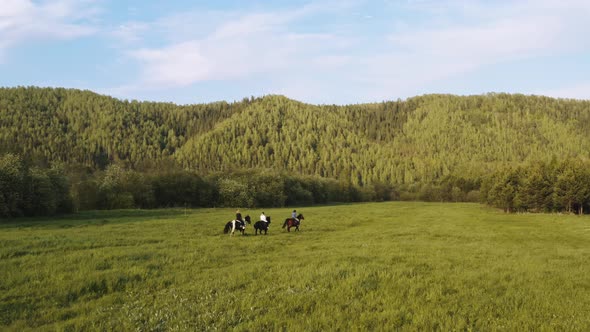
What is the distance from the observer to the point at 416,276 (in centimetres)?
1465

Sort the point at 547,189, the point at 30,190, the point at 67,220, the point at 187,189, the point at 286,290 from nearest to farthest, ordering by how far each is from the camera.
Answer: the point at 286,290 < the point at 67,220 < the point at 30,190 < the point at 547,189 < the point at 187,189

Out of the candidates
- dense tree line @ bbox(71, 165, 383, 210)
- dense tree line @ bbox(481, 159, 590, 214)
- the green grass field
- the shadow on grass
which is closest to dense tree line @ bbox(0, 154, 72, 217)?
the shadow on grass

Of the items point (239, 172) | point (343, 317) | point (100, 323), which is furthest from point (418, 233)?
point (239, 172)

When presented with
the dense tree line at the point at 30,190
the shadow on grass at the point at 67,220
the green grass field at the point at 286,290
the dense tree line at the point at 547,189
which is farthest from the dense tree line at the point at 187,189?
the dense tree line at the point at 547,189

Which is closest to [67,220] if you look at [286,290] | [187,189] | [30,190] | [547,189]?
[30,190]

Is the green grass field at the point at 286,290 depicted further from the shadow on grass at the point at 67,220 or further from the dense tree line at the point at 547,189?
the dense tree line at the point at 547,189

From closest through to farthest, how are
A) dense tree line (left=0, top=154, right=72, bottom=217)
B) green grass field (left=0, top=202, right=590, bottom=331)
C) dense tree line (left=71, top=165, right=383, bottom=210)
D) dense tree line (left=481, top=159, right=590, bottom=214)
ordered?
1. green grass field (left=0, top=202, right=590, bottom=331)
2. dense tree line (left=0, top=154, right=72, bottom=217)
3. dense tree line (left=71, top=165, right=383, bottom=210)
4. dense tree line (left=481, top=159, right=590, bottom=214)

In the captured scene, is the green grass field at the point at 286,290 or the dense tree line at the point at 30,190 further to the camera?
the dense tree line at the point at 30,190

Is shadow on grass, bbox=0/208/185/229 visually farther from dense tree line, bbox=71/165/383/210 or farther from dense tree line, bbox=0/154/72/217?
dense tree line, bbox=71/165/383/210

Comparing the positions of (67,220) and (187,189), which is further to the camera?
(187,189)

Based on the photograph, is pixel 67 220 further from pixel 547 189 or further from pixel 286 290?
pixel 547 189

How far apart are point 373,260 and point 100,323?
1265cm

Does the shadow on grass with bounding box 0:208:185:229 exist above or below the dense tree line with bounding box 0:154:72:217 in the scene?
below

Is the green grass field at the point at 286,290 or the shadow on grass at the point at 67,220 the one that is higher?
the green grass field at the point at 286,290
